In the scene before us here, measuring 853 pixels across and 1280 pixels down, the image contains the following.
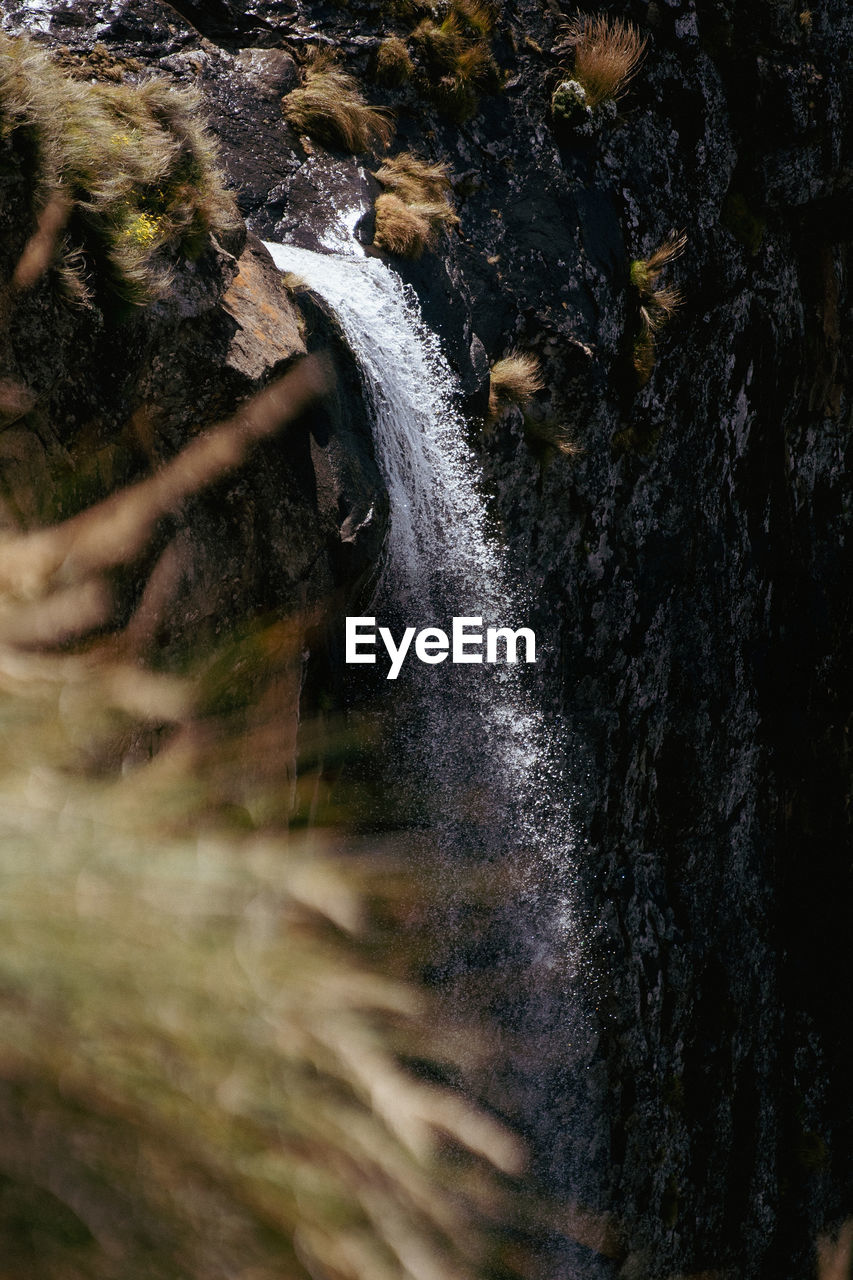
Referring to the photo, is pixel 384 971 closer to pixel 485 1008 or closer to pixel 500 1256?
pixel 485 1008

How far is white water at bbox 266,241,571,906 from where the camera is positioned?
17.0 ft

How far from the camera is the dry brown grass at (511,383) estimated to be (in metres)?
5.61

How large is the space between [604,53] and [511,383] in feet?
7.93

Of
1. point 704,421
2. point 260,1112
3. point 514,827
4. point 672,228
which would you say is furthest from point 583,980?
point 260,1112

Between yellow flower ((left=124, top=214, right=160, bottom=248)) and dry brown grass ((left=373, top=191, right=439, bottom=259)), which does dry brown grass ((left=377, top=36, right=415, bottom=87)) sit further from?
yellow flower ((left=124, top=214, right=160, bottom=248))

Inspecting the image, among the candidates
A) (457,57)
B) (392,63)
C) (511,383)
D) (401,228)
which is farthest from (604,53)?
(511,383)

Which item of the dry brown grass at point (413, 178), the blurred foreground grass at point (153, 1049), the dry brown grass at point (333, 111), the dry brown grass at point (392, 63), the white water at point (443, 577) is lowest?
the blurred foreground grass at point (153, 1049)

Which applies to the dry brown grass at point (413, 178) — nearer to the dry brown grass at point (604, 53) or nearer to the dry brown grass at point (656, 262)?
the dry brown grass at point (604, 53)

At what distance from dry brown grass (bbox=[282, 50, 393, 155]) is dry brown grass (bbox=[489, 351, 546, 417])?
1.61 metres

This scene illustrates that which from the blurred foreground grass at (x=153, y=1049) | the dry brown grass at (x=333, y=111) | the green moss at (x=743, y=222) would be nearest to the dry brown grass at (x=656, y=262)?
the green moss at (x=743, y=222)

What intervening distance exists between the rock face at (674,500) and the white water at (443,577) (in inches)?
7.8

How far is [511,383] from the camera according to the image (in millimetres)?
5609

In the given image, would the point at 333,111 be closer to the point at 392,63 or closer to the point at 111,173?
the point at 392,63

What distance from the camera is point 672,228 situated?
6266 millimetres
